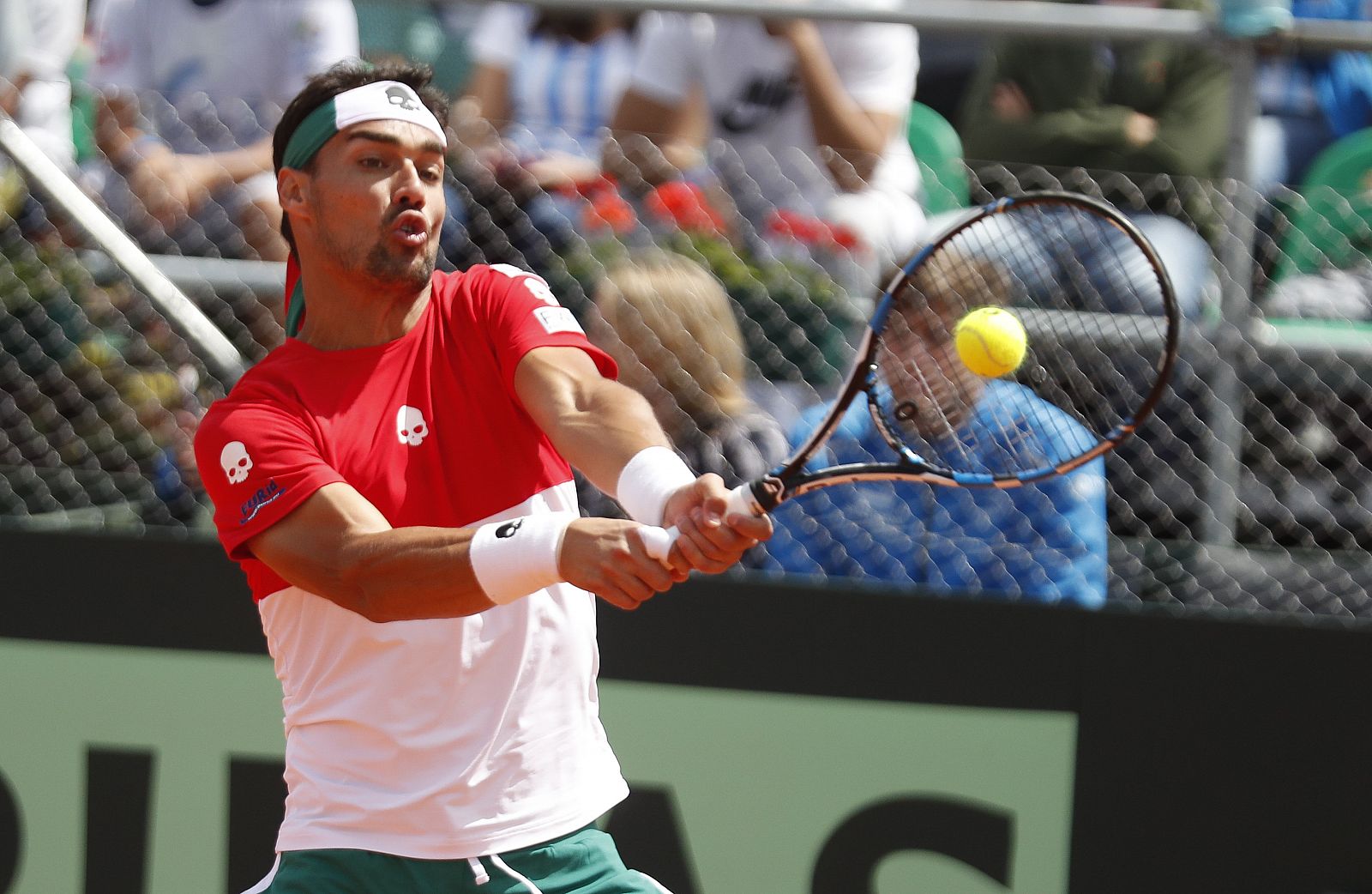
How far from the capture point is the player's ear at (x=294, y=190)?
105 inches

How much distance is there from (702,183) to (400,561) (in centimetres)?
189

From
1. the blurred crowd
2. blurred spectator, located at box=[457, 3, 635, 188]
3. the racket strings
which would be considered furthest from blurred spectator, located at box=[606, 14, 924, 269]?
the racket strings

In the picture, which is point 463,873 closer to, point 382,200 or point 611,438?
point 611,438

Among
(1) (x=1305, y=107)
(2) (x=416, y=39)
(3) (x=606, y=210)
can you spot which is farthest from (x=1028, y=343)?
(2) (x=416, y=39)

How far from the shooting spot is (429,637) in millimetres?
2498

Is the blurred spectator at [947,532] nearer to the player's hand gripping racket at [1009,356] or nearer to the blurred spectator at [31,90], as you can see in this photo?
the player's hand gripping racket at [1009,356]

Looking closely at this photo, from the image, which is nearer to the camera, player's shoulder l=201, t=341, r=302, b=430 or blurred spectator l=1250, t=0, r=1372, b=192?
player's shoulder l=201, t=341, r=302, b=430

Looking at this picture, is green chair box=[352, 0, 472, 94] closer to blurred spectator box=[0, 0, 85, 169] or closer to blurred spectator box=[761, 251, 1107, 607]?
blurred spectator box=[0, 0, 85, 169]

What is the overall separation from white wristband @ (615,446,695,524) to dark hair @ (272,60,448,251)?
836 mm

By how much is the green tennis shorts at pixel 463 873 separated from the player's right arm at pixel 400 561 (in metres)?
0.45

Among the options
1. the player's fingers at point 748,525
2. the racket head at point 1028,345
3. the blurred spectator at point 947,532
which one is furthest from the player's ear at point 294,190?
the blurred spectator at point 947,532

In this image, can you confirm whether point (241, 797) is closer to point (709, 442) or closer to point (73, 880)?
point (73, 880)

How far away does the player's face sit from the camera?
8.43ft

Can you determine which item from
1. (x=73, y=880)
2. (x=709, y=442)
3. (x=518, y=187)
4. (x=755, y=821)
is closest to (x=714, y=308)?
(x=709, y=442)
